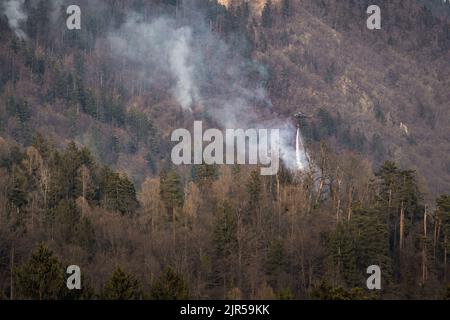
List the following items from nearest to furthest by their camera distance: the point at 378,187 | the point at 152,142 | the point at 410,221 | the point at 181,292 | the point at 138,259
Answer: the point at 181,292, the point at 138,259, the point at 410,221, the point at 378,187, the point at 152,142

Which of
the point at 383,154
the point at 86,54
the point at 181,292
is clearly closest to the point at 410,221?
the point at 181,292

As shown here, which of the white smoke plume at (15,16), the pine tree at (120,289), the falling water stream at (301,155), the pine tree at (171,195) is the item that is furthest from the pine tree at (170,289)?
the white smoke plume at (15,16)

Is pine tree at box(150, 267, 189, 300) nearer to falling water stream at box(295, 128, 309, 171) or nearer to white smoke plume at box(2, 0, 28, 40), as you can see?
falling water stream at box(295, 128, 309, 171)

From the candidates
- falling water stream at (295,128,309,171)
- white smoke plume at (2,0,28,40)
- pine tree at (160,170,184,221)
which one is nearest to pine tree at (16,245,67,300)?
pine tree at (160,170,184,221)

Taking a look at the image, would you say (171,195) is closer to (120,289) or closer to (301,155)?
(120,289)

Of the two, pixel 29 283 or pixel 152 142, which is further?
pixel 152 142

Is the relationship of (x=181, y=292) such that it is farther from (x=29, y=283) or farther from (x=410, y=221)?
(x=410, y=221)

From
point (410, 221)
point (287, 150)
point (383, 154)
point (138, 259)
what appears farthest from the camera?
point (383, 154)
